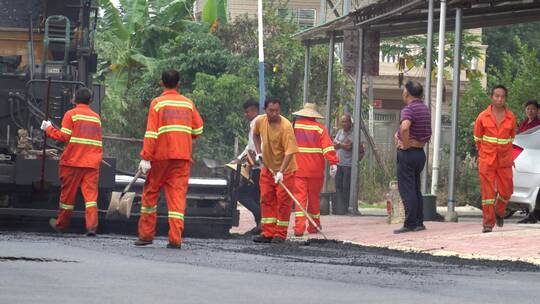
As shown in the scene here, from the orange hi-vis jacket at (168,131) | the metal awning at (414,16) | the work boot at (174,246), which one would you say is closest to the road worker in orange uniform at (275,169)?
the orange hi-vis jacket at (168,131)

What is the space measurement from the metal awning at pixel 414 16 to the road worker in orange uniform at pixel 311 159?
2509 millimetres

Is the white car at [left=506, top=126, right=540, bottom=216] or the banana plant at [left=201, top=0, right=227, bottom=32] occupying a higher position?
the banana plant at [left=201, top=0, right=227, bottom=32]

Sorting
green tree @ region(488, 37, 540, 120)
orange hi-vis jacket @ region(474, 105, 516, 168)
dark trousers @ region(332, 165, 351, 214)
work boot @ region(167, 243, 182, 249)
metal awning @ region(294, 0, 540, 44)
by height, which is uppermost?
metal awning @ region(294, 0, 540, 44)

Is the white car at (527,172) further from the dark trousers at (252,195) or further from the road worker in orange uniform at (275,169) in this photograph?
the road worker in orange uniform at (275,169)

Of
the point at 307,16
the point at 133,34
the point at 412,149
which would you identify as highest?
the point at 307,16

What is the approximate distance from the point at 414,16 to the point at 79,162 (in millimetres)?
8470

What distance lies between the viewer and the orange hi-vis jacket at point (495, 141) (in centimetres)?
1656

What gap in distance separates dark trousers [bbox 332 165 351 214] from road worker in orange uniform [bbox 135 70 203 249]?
932 centimetres

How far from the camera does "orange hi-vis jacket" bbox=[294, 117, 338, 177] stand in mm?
17922

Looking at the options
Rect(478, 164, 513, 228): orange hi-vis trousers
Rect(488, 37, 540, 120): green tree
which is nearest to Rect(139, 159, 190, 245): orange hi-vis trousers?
Rect(478, 164, 513, 228): orange hi-vis trousers

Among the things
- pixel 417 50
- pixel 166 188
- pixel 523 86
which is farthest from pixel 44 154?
pixel 417 50

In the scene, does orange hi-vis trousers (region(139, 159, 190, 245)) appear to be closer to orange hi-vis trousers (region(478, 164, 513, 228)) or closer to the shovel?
the shovel

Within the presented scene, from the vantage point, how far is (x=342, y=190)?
79.1 ft

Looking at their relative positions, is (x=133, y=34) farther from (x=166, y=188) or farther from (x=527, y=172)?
(x=166, y=188)
